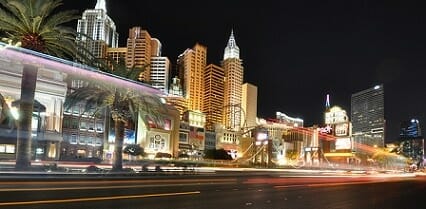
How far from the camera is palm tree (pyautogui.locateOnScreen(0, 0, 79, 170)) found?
3120 cm

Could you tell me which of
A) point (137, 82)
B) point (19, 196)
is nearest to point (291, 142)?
point (137, 82)

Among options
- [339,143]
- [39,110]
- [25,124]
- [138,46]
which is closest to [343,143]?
[339,143]

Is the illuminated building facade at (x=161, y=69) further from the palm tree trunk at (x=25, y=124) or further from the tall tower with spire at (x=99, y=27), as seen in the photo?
the palm tree trunk at (x=25, y=124)

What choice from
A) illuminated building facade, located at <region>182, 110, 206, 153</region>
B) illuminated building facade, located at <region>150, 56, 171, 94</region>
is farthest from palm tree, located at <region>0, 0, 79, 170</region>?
illuminated building facade, located at <region>150, 56, 171, 94</region>

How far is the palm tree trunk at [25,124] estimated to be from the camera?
31125 mm

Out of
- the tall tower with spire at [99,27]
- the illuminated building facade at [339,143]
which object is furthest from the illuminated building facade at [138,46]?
the illuminated building facade at [339,143]

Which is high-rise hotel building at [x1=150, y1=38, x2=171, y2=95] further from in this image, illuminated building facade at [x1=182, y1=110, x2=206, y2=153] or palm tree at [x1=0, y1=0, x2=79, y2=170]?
palm tree at [x1=0, y1=0, x2=79, y2=170]

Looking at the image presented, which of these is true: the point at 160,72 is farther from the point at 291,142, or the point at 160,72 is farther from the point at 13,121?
the point at 13,121

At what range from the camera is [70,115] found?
93.8 meters

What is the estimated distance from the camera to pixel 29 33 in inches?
1264

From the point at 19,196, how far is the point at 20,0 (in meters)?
20.9

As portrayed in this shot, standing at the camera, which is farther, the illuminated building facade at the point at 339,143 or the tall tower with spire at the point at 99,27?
the tall tower with spire at the point at 99,27

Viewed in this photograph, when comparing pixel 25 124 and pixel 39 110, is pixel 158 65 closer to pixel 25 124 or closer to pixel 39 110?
pixel 39 110

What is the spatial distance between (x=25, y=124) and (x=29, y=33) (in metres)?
6.39
